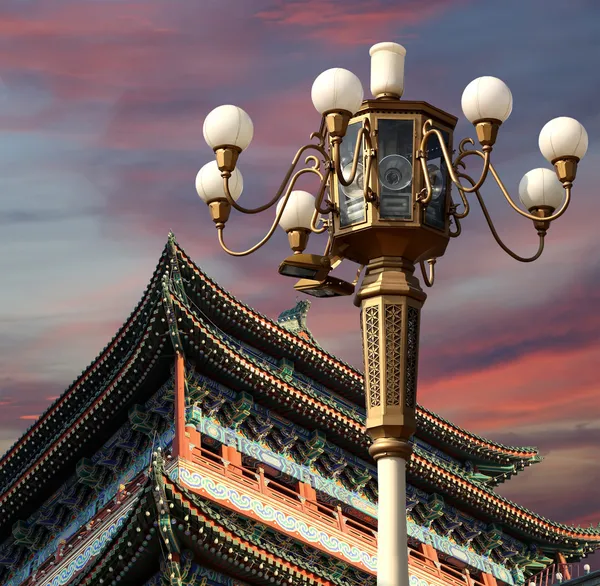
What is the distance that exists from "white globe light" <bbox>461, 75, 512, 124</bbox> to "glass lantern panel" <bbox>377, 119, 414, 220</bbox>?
684 millimetres

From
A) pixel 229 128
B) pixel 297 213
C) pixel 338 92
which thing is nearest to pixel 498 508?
pixel 297 213

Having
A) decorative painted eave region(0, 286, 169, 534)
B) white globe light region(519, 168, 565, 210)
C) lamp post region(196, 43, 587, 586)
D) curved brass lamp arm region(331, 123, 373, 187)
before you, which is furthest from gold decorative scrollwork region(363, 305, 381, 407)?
decorative painted eave region(0, 286, 169, 534)

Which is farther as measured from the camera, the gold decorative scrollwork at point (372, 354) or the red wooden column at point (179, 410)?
the red wooden column at point (179, 410)

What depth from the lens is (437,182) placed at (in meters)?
9.59

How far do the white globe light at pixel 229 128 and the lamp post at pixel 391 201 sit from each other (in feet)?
0.04

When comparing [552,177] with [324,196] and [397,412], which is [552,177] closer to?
[324,196]

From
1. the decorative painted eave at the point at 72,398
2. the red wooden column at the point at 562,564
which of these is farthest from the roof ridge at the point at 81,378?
the red wooden column at the point at 562,564

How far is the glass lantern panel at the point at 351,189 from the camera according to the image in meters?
9.38

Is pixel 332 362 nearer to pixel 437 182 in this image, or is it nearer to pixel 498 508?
pixel 498 508

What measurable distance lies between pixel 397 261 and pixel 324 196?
819 millimetres

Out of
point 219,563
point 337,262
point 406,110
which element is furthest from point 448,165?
point 219,563

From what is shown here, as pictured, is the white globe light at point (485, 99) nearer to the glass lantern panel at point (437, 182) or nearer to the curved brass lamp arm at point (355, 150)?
the glass lantern panel at point (437, 182)

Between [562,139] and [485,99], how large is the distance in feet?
2.40

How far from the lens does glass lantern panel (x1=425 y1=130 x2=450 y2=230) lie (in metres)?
9.41
